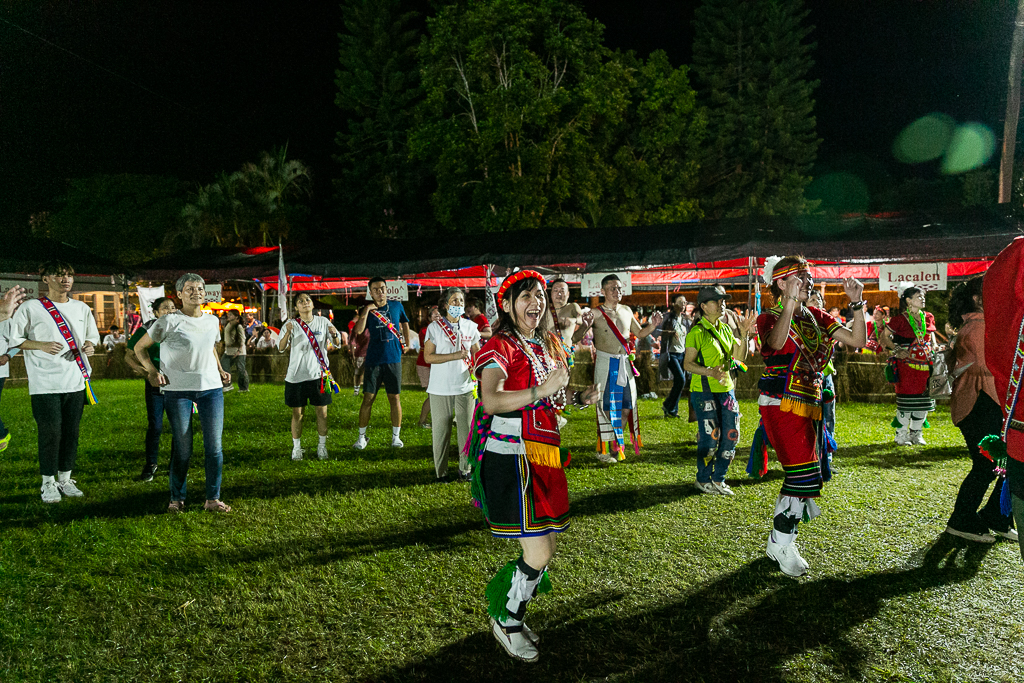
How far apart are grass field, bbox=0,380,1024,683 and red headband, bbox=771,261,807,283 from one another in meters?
1.90

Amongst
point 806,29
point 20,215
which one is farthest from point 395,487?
point 20,215

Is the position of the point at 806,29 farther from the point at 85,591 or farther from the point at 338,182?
the point at 85,591

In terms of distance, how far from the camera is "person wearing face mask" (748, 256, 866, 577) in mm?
3904

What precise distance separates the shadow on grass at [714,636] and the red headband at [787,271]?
1.89m

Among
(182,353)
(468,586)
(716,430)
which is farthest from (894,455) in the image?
(182,353)

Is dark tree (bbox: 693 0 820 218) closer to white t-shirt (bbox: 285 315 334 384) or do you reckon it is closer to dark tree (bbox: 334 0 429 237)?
dark tree (bbox: 334 0 429 237)

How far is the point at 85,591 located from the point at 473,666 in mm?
2643

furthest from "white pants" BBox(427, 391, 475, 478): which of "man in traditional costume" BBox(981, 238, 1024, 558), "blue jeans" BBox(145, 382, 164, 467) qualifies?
"man in traditional costume" BBox(981, 238, 1024, 558)

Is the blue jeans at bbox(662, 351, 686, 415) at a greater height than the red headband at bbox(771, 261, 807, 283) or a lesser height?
lesser

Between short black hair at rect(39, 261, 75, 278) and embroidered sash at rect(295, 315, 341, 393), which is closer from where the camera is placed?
short black hair at rect(39, 261, 75, 278)

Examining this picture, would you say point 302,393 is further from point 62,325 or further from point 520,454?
point 520,454

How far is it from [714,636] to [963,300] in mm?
2867

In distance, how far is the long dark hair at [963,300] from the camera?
419cm

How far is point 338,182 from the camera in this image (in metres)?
33.7
